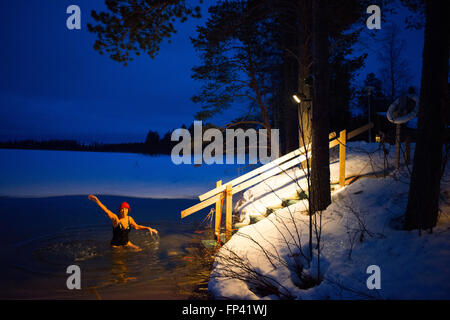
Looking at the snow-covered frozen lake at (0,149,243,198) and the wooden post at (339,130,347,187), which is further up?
the wooden post at (339,130,347,187)

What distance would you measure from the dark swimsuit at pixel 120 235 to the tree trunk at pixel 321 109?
16.0 ft

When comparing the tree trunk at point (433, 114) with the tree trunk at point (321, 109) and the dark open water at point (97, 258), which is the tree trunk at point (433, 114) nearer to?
the tree trunk at point (321, 109)

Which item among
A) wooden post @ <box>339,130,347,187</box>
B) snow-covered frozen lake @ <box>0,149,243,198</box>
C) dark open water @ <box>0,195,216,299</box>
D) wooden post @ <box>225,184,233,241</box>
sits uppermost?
wooden post @ <box>339,130,347,187</box>

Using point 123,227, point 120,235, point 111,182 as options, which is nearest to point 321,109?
point 123,227

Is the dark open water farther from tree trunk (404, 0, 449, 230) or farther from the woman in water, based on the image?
tree trunk (404, 0, 449, 230)

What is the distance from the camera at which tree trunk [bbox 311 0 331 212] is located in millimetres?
5945

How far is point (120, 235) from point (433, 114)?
7146mm

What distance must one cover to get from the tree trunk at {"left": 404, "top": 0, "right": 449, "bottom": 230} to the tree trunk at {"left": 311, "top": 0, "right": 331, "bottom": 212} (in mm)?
2036

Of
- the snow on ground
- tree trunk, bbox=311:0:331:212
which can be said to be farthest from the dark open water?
tree trunk, bbox=311:0:331:212

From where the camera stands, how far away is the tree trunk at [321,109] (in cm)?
595

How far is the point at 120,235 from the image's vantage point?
287 inches

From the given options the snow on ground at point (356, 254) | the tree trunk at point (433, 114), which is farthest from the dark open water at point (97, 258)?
the tree trunk at point (433, 114)
